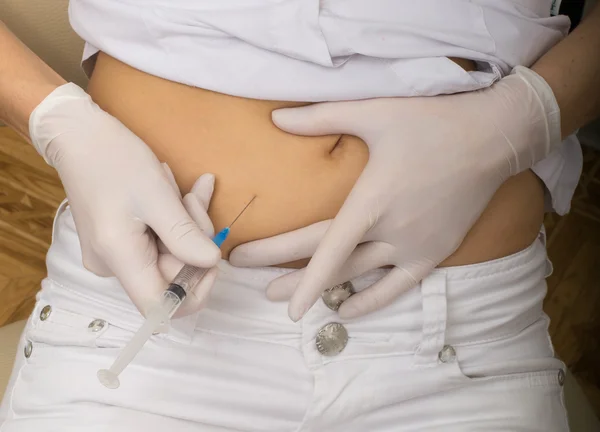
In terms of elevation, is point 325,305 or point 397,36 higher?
point 397,36

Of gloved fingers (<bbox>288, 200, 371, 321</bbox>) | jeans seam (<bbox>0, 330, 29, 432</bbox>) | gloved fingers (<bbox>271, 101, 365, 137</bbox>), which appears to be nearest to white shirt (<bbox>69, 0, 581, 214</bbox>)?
gloved fingers (<bbox>271, 101, 365, 137</bbox>)

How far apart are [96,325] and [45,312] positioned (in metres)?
0.07

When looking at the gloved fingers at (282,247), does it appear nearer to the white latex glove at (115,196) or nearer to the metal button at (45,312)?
the white latex glove at (115,196)

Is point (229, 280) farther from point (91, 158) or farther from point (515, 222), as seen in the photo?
point (515, 222)

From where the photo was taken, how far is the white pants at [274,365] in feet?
2.09

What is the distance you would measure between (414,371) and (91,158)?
42 cm

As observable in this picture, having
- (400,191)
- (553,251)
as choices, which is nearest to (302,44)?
(400,191)

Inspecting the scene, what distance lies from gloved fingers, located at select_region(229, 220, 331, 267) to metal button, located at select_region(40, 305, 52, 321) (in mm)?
219

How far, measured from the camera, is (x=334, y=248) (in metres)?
0.62

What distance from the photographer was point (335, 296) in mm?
678

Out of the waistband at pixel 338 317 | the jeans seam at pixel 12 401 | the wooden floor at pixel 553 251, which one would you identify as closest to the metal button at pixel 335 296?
the waistband at pixel 338 317

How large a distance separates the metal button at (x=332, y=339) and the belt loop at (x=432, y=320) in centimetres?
8

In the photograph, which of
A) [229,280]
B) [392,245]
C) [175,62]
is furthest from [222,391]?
[175,62]

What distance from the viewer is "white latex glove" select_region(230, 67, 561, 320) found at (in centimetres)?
64
